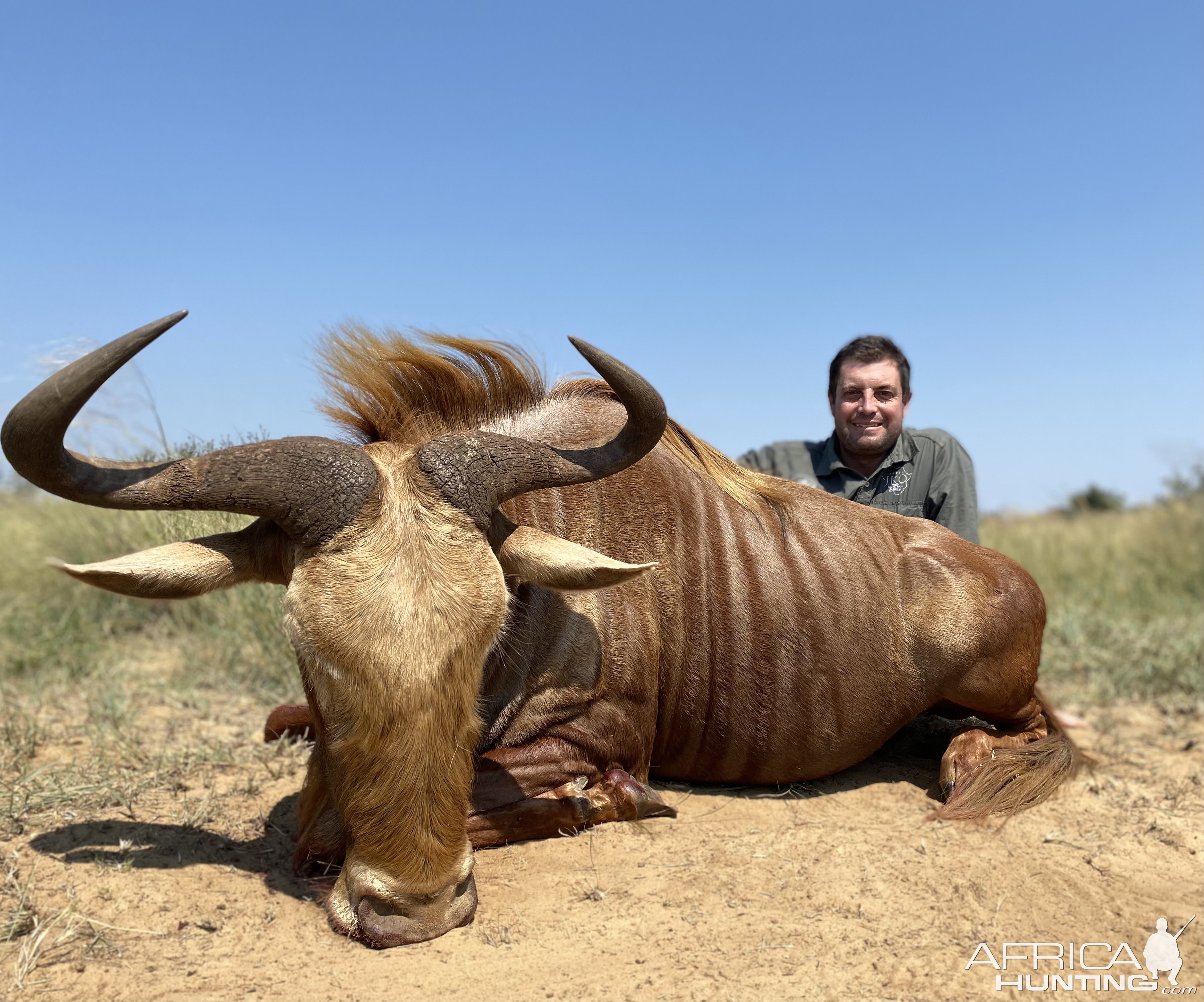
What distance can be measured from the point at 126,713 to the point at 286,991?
3052mm

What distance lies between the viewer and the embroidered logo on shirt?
553 centimetres

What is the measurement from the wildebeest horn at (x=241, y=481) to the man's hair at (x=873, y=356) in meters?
3.41

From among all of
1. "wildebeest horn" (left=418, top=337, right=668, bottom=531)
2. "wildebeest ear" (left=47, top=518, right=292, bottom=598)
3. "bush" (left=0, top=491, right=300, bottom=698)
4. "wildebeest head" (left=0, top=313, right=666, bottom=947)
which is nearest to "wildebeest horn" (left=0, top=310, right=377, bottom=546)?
"wildebeest head" (left=0, top=313, right=666, bottom=947)

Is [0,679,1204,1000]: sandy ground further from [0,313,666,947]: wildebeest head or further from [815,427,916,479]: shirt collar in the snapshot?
[815,427,916,479]: shirt collar

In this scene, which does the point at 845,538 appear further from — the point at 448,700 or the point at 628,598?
the point at 448,700

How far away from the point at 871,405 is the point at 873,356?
1.01 ft

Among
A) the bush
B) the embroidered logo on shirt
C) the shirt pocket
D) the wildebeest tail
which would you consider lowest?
the wildebeest tail

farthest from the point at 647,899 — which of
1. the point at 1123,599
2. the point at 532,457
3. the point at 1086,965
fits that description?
the point at 1123,599

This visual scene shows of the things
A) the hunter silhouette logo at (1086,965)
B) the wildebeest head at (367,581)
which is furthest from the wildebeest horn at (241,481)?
the hunter silhouette logo at (1086,965)

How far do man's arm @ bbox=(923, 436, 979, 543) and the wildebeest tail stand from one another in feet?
3.99

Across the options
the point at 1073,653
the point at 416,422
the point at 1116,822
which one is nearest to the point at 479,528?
the point at 416,422

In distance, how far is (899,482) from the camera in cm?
554

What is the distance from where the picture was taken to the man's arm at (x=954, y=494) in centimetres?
539

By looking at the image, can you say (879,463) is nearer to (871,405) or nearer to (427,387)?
(871,405)
